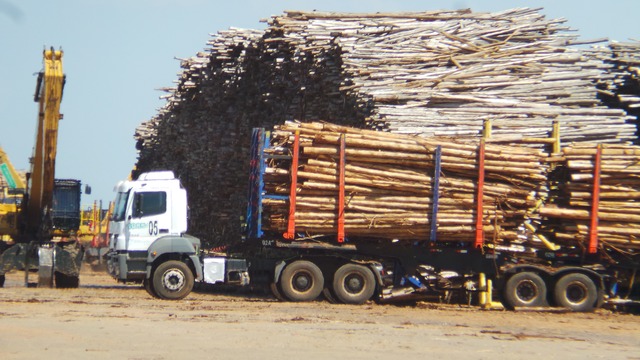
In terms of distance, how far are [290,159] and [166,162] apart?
15203mm

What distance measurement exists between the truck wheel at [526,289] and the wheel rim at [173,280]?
6.66 meters

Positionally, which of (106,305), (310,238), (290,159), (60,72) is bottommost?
(106,305)

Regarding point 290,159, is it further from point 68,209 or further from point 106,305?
point 68,209

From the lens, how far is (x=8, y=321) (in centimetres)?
1537

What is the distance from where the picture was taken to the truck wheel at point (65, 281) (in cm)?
2506

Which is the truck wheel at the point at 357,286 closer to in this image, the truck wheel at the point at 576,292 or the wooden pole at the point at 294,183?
the wooden pole at the point at 294,183

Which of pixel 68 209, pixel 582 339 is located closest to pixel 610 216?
pixel 582 339

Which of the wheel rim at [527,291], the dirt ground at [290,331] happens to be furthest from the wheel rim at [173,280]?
the wheel rim at [527,291]

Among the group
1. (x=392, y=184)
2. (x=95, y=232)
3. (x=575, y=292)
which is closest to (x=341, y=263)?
(x=392, y=184)

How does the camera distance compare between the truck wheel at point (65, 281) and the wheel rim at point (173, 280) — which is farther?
the truck wheel at point (65, 281)

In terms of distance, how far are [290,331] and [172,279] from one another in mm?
6572

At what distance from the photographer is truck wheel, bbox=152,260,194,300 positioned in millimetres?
20438

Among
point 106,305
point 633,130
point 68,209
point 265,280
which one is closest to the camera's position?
point 106,305

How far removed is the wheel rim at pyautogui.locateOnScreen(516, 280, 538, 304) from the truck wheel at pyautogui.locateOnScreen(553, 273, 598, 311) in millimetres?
419
